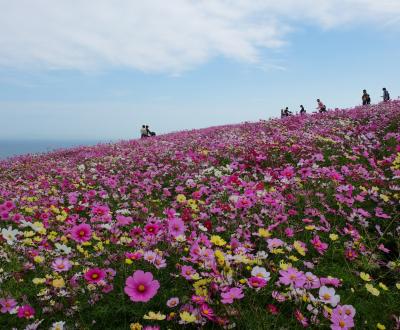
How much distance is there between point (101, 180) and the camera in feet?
32.8

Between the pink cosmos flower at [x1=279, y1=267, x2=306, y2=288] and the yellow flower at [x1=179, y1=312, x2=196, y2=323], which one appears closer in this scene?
the yellow flower at [x1=179, y1=312, x2=196, y2=323]

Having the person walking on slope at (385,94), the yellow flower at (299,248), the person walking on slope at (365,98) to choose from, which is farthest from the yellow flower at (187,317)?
the person walking on slope at (385,94)

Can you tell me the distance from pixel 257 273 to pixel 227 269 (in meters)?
0.32

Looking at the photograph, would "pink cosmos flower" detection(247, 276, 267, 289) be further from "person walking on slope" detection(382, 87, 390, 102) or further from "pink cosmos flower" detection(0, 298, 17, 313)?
"person walking on slope" detection(382, 87, 390, 102)

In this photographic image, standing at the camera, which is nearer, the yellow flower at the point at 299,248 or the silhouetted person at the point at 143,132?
the yellow flower at the point at 299,248

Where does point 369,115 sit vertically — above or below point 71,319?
above

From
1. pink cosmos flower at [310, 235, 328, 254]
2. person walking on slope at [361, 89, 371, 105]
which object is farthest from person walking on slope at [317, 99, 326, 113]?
pink cosmos flower at [310, 235, 328, 254]

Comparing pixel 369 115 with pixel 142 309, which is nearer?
pixel 142 309

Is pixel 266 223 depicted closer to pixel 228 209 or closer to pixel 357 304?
pixel 228 209

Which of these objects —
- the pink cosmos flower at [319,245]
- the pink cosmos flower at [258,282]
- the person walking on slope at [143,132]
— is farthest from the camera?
the person walking on slope at [143,132]

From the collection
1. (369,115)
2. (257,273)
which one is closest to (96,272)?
(257,273)

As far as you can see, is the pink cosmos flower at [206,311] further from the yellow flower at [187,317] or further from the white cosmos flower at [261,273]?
the white cosmos flower at [261,273]

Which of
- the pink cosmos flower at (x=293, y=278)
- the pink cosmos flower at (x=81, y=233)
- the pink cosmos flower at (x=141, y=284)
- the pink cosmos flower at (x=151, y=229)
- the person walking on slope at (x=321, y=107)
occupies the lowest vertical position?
the pink cosmos flower at (x=293, y=278)

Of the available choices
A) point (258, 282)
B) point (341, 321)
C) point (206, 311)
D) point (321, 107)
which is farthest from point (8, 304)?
point (321, 107)
